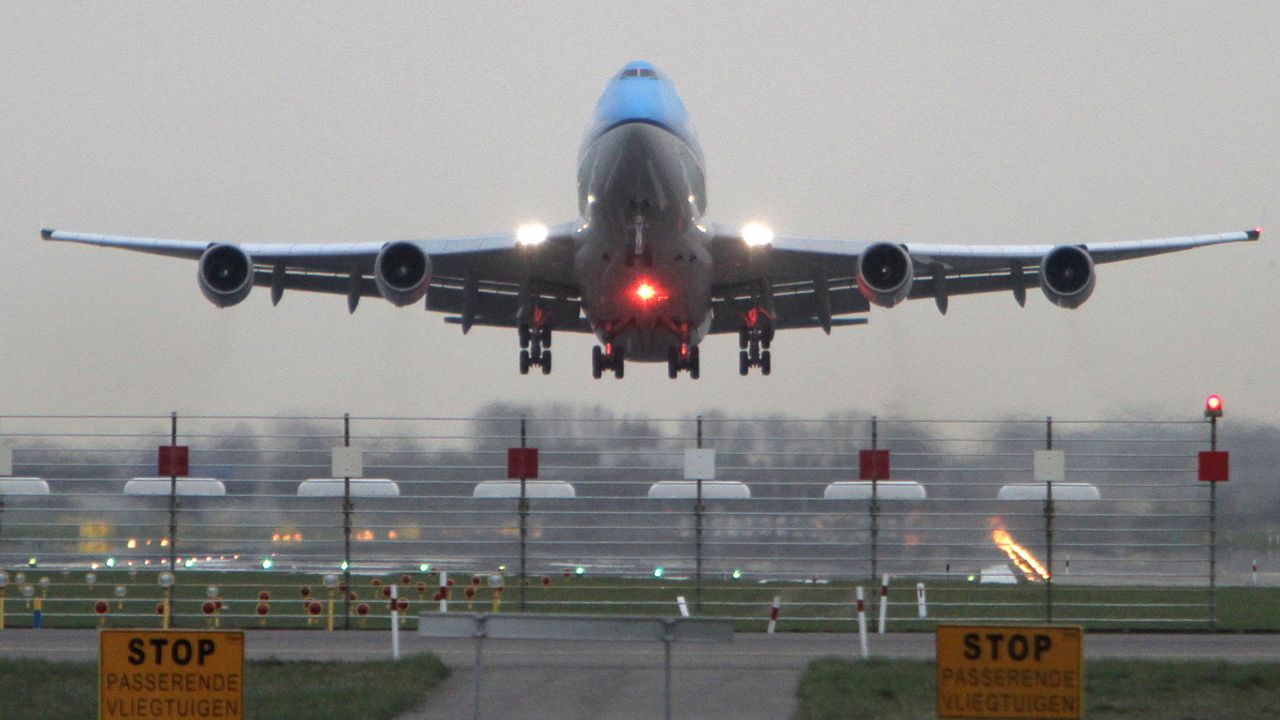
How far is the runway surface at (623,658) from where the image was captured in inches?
502

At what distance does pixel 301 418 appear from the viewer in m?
23.7

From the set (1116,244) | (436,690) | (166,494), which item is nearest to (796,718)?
(436,690)

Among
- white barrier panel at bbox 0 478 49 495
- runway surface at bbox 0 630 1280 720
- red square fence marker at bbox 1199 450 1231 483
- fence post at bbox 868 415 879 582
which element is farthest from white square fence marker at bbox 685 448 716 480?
white barrier panel at bbox 0 478 49 495

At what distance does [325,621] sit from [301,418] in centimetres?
346

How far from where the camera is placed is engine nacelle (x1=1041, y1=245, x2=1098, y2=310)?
24.4 metres

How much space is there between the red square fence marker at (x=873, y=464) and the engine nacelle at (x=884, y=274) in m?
3.53

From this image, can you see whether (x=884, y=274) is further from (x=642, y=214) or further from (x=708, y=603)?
(x=708, y=603)

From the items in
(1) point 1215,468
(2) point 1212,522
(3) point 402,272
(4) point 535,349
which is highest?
(3) point 402,272

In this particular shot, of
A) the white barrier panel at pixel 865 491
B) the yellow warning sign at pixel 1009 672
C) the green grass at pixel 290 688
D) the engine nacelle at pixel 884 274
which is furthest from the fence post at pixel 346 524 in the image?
the yellow warning sign at pixel 1009 672

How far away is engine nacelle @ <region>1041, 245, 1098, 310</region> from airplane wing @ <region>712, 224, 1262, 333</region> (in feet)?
0.05

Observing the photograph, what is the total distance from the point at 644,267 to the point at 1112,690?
10916 mm

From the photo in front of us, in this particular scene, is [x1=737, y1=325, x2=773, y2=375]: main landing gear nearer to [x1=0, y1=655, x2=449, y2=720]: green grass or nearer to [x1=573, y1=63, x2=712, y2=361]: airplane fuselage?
[x1=573, y1=63, x2=712, y2=361]: airplane fuselage

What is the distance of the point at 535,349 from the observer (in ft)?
91.6

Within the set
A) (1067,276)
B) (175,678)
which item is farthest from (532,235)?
(175,678)
